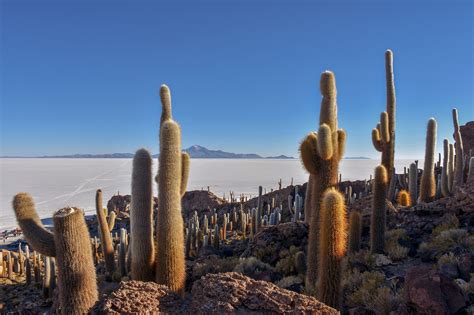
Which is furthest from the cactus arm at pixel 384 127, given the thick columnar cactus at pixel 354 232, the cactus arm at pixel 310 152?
the cactus arm at pixel 310 152

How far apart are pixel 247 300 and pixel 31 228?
3318mm

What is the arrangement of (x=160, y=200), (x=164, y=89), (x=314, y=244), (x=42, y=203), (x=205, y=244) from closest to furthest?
(x=160, y=200), (x=314, y=244), (x=164, y=89), (x=205, y=244), (x=42, y=203)

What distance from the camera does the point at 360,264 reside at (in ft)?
26.9

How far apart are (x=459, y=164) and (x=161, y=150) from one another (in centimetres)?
1313

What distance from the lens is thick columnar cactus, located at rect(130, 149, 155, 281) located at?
6359 mm

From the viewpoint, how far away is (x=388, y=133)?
1228 cm

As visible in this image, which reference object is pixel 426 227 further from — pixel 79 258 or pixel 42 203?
pixel 42 203

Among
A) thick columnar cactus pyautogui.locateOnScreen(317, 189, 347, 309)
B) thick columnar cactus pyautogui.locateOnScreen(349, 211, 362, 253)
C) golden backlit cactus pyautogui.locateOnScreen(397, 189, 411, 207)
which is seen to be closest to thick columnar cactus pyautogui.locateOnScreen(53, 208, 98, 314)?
thick columnar cactus pyautogui.locateOnScreen(317, 189, 347, 309)

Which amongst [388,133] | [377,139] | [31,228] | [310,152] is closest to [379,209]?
[310,152]

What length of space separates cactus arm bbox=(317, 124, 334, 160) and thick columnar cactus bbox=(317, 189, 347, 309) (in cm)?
130

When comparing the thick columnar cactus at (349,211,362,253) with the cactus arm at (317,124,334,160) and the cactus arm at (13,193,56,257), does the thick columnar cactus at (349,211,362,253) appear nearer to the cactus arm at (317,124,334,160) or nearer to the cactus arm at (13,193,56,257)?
the cactus arm at (317,124,334,160)

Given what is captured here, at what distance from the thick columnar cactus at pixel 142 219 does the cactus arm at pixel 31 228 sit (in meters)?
1.41

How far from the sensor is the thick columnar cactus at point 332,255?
5793 mm

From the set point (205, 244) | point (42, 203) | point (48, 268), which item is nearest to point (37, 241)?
point (48, 268)
